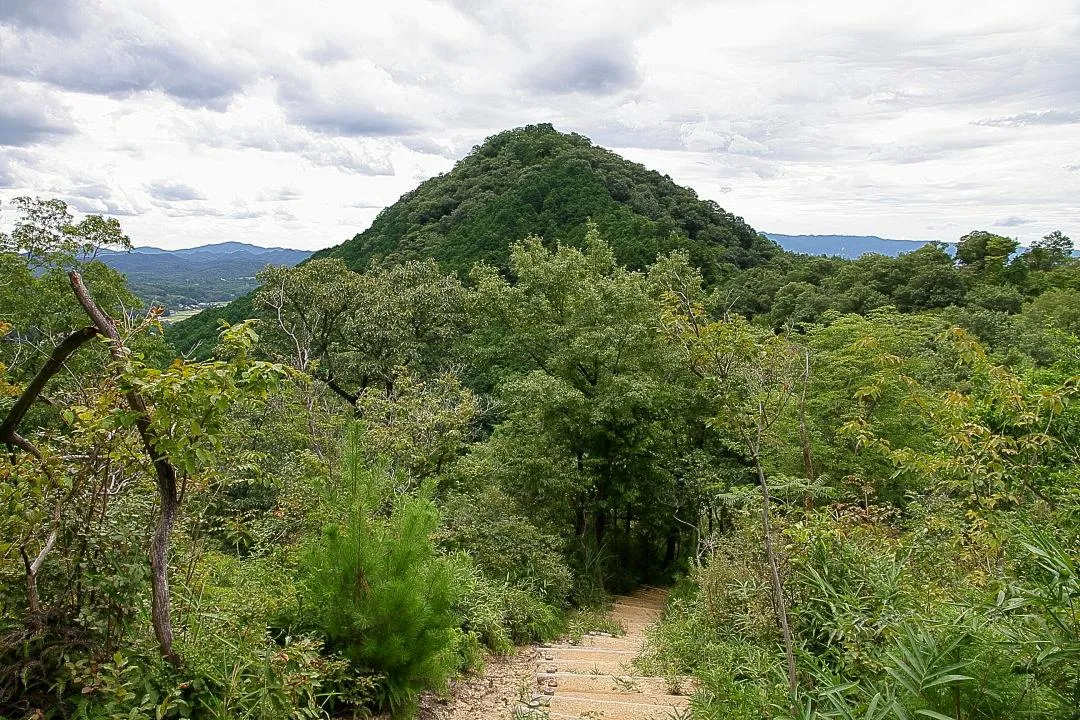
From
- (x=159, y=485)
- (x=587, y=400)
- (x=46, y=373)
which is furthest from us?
(x=587, y=400)

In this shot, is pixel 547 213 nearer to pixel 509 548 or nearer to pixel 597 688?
pixel 509 548

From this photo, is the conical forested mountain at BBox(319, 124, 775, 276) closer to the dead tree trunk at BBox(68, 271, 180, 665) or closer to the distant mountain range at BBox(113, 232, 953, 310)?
the distant mountain range at BBox(113, 232, 953, 310)

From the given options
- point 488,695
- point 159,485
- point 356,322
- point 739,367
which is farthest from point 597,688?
point 356,322

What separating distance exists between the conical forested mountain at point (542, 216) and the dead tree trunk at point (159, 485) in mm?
29011

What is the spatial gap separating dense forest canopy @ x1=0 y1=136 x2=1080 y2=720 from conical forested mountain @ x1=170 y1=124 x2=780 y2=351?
2155cm

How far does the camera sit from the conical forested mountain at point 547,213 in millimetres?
41312

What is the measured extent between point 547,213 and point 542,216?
2.96 ft

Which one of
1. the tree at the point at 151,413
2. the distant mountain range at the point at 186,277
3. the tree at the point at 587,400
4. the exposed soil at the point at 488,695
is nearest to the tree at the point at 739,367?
the exposed soil at the point at 488,695

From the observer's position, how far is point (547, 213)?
4756 centimetres

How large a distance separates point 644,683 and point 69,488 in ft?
15.7

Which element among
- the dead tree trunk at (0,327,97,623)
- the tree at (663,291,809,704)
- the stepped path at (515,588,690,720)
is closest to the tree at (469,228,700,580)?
the stepped path at (515,588,690,720)

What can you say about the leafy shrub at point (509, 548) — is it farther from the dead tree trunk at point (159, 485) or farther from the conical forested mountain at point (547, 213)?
the conical forested mountain at point (547, 213)

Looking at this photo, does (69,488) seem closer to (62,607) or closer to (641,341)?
(62,607)

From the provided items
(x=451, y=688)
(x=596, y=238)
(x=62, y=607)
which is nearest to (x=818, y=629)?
(x=451, y=688)
